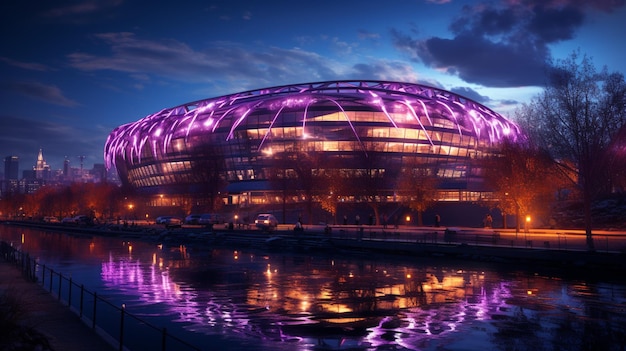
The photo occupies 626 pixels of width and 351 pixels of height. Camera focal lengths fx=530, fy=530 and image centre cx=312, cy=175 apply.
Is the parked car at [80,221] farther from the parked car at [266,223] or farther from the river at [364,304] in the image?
the river at [364,304]

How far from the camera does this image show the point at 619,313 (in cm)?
1888

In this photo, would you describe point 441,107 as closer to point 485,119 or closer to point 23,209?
point 485,119

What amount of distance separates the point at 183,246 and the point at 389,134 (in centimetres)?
5375

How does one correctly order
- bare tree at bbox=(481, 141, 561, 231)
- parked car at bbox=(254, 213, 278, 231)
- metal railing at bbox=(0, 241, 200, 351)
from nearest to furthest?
metal railing at bbox=(0, 241, 200, 351) < bare tree at bbox=(481, 141, 561, 231) < parked car at bbox=(254, 213, 278, 231)

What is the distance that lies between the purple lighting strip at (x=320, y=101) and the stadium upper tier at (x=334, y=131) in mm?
209

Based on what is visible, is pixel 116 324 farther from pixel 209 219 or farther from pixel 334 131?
pixel 334 131

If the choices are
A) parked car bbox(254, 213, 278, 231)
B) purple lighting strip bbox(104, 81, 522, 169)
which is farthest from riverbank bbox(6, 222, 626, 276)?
purple lighting strip bbox(104, 81, 522, 169)

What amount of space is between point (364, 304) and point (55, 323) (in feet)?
36.2

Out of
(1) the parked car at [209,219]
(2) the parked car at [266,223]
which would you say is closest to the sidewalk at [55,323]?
(2) the parked car at [266,223]

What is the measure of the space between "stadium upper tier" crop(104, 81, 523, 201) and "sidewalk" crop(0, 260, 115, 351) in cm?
7208

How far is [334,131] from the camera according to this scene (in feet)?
315

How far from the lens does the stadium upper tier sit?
96.0m

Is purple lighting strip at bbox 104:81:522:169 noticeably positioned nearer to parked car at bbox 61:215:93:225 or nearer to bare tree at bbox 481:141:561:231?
parked car at bbox 61:215:93:225

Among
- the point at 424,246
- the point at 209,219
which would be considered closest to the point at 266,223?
the point at 209,219
